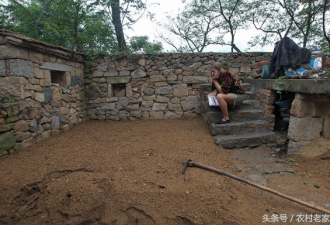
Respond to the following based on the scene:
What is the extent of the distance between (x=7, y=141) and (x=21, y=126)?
0.34 meters

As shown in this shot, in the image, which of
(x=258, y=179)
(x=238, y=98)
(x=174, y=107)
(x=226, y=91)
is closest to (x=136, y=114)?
(x=174, y=107)

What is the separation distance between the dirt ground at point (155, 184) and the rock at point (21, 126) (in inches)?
14.9

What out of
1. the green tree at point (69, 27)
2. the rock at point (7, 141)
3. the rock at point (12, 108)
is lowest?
the rock at point (7, 141)

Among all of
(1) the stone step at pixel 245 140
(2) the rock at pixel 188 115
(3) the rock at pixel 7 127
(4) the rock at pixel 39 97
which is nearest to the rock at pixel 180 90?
(2) the rock at pixel 188 115

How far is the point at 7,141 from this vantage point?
125 inches

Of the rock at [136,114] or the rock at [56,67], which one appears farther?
the rock at [136,114]

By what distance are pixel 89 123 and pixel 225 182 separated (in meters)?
4.02

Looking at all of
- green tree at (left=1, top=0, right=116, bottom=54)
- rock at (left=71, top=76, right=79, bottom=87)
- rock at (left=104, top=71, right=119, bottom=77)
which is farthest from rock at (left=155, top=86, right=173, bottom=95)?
rock at (left=71, top=76, right=79, bottom=87)

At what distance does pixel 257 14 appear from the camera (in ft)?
28.6

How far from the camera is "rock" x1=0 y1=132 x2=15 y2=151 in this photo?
310 centimetres

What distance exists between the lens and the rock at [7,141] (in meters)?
3.10

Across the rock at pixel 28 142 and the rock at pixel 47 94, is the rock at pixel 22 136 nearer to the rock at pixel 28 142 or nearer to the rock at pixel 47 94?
the rock at pixel 28 142

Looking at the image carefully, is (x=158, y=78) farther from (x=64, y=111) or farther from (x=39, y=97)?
(x=39, y=97)

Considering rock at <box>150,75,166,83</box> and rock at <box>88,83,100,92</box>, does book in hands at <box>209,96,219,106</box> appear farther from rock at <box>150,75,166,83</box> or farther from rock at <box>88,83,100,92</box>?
rock at <box>88,83,100,92</box>
